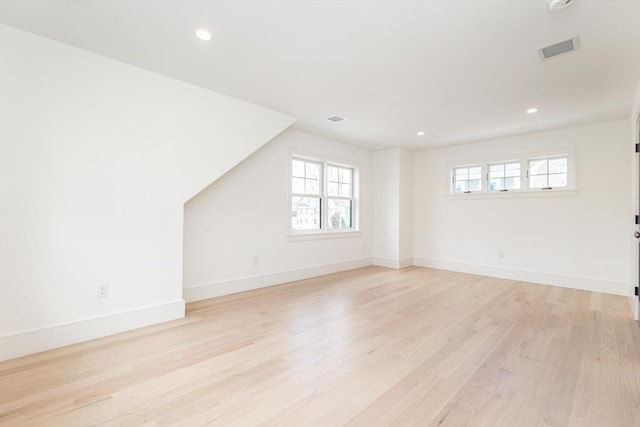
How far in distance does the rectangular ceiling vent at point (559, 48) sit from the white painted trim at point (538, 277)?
3.61m

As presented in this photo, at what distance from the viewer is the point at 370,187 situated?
6355 millimetres

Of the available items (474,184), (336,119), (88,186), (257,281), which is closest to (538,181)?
(474,184)

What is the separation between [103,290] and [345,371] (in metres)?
2.24

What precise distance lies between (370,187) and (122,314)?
4874 millimetres

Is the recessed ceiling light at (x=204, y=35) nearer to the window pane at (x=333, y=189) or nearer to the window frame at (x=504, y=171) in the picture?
the window pane at (x=333, y=189)

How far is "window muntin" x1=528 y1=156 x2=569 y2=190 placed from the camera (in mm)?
4711

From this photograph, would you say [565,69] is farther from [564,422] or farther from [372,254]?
[372,254]

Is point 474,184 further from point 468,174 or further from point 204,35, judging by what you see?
point 204,35

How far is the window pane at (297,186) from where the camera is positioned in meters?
4.95

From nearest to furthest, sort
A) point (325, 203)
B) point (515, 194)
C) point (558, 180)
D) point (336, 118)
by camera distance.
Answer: point (336, 118), point (558, 180), point (515, 194), point (325, 203)

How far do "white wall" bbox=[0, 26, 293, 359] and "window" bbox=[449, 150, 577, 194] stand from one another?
15.5 feet

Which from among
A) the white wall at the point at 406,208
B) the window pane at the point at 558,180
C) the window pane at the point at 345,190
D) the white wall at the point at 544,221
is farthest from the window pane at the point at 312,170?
the window pane at the point at 558,180

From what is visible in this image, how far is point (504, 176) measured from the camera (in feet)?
17.4

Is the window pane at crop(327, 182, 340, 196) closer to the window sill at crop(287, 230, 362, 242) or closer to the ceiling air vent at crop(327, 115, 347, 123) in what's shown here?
the window sill at crop(287, 230, 362, 242)
